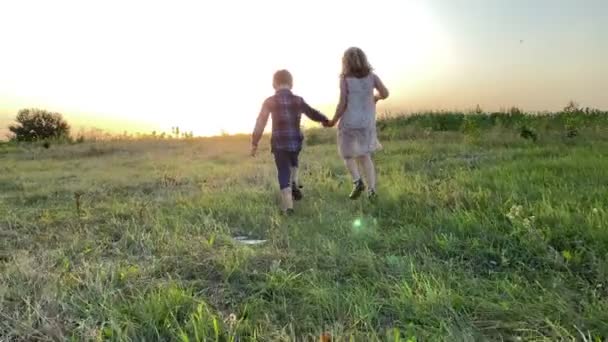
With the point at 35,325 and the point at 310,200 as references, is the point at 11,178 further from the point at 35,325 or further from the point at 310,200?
the point at 35,325

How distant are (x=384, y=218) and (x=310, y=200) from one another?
161 centimetres

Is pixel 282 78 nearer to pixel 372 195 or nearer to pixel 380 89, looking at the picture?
pixel 380 89

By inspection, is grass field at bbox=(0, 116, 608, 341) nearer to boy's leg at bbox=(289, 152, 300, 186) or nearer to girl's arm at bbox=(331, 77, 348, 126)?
boy's leg at bbox=(289, 152, 300, 186)

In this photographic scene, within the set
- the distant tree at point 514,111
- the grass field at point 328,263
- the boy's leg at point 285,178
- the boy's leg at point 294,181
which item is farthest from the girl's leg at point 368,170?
the distant tree at point 514,111

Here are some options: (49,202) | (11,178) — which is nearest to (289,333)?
(49,202)

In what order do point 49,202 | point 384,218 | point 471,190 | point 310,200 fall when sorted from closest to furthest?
point 384,218 < point 471,190 < point 310,200 < point 49,202

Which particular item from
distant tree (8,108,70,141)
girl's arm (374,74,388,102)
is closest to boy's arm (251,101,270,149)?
girl's arm (374,74,388,102)

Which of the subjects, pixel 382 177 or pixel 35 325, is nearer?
pixel 35 325

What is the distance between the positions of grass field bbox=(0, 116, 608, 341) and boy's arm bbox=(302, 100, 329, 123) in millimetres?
1039

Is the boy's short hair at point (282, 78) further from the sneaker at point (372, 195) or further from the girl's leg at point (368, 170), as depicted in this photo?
the sneaker at point (372, 195)

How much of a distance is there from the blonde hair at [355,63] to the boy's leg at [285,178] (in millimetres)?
1350

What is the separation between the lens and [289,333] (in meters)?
2.88

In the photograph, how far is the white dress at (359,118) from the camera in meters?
7.01

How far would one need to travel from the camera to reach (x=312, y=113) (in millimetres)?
6980
